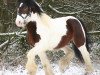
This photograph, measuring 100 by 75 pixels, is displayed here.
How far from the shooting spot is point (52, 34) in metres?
4.00

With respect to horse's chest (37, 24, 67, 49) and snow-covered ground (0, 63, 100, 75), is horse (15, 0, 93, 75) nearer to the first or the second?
horse's chest (37, 24, 67, 49)

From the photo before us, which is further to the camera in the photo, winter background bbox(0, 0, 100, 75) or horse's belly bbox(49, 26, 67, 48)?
winter background bbox(0, 0, 100, 75)

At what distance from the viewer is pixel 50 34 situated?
156 inches

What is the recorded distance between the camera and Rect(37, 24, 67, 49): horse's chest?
3.87 m

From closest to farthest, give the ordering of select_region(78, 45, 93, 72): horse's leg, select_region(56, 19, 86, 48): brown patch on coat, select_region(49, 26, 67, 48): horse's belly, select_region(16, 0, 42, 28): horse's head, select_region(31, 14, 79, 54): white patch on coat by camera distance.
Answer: select_region(16, 0, 42, 28): horse's head → select_region(31, 14, 79, 54): white patch on coat → select_region(49, 26, 67, 48): horse's belly → select_region(56, 19, 86, 48): brown patch on coat → select_region(78, 45, 93, 72): horse's leg

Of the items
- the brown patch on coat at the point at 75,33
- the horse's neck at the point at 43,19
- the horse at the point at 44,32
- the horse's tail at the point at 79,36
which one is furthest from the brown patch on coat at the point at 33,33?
the horse's tail at the point at 79,36

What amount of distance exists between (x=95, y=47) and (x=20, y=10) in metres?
4.30

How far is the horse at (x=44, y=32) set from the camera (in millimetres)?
3777

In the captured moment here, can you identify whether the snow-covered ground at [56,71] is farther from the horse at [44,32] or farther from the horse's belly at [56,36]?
the horse's belly at [56,36]

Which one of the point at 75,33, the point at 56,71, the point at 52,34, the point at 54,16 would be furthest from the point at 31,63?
the point at 54,16

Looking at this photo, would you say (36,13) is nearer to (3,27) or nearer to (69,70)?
(69,70)

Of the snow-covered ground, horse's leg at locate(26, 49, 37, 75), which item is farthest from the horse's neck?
the snow-covered ground

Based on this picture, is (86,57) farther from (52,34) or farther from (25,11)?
(25,11)

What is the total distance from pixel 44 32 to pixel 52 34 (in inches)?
6.8
